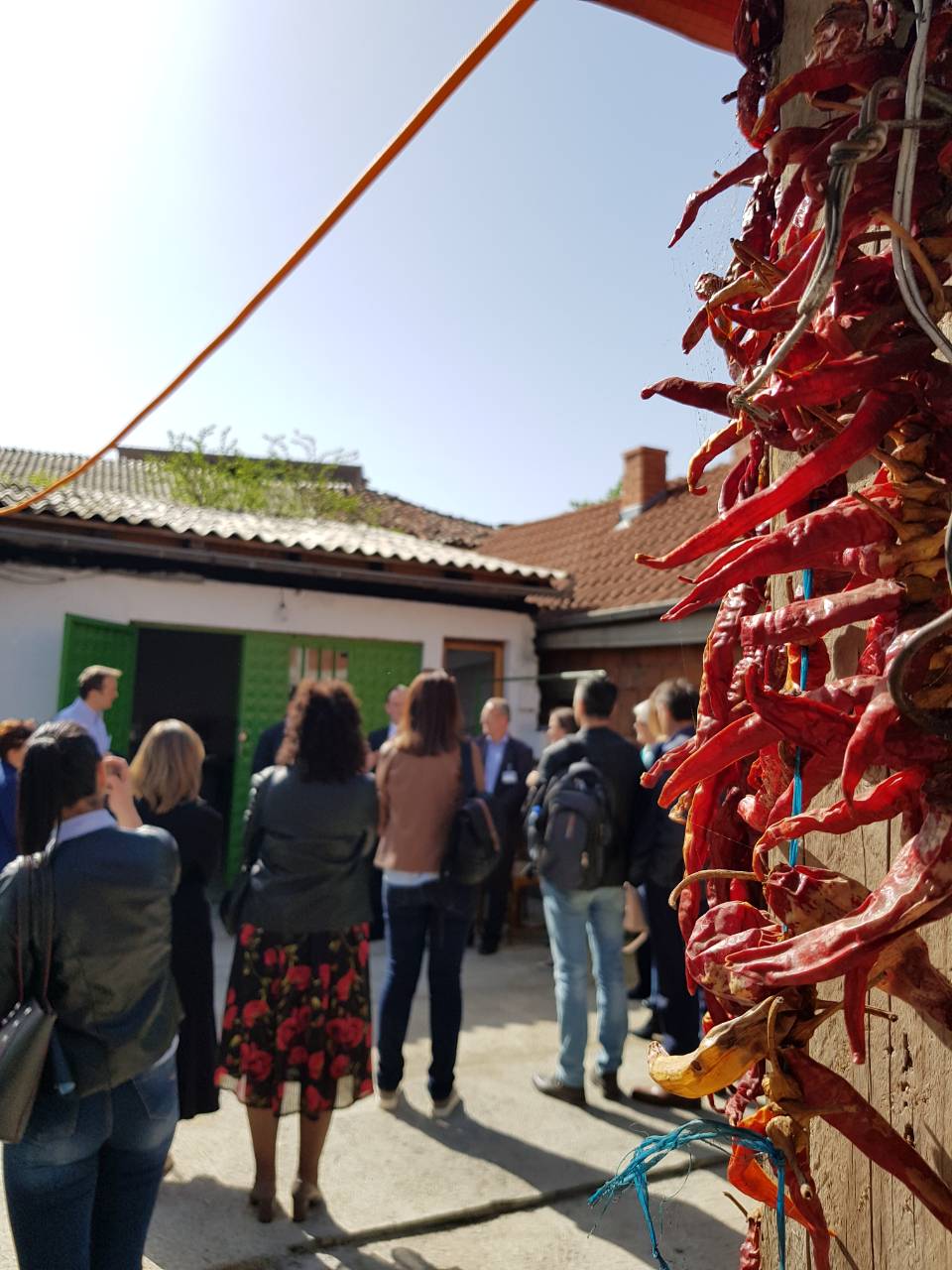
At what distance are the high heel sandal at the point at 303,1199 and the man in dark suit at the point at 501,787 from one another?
3.83m

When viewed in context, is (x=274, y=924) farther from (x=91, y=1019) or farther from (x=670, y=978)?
(x=670, y=978)

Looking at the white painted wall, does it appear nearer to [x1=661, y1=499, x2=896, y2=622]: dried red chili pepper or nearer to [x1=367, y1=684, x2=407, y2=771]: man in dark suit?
[x1=367, y1=684, x2=407, y2=771]: man in dark suit

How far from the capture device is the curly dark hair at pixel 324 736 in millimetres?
3695

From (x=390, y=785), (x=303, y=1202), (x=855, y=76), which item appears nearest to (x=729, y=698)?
(x=855, y=76)

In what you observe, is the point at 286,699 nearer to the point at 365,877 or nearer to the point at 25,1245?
the point at 365,877

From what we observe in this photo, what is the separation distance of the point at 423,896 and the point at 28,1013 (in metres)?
2.31

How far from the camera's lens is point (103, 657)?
848 centimetres

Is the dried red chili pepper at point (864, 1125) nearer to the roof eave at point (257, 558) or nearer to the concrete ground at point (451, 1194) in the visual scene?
the concrete ground at point (451, 1194)

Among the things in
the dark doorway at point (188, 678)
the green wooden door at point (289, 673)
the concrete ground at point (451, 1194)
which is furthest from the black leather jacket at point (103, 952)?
the dark doorway at point (188, 678)

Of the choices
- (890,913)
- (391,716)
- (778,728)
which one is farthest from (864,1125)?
(391,716)

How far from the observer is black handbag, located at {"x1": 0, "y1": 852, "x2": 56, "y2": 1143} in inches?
86.1

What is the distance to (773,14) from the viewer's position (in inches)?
49.4

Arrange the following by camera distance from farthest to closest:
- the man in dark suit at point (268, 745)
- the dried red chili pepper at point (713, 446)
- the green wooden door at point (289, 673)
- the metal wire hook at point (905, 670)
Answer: the green wooden door at point (289, 673)
the man in dark suit at point (268, 745)
the dried red chili pepper at point (713, 446)
the metal wire hook at point (905, 670)

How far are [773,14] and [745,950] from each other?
45.5 inches
